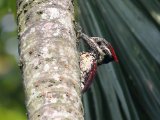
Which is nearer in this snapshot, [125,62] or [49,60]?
[49,60]

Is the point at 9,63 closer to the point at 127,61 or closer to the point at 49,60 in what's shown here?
the point at 127,61

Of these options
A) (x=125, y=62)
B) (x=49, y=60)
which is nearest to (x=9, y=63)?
(x=125, y=62)

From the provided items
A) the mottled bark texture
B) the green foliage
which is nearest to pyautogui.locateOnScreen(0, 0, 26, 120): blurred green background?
the green foliage

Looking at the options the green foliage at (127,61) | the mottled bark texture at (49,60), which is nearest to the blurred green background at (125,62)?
the green foliage at (127,61)

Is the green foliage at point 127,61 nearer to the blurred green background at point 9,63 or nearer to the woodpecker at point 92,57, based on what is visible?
the blurred green background at point 9,63

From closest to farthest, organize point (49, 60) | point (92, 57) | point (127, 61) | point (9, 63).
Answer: point (49, 60)
point (92, 57)
point (127, 61)
point (9, 63)

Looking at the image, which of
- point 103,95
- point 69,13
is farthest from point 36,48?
point 103,95

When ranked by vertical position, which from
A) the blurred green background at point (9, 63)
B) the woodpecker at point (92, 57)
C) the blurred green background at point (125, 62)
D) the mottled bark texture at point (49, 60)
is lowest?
the blurred green background at point (9, 63)

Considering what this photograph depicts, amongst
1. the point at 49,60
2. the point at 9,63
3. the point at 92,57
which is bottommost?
the point at 9,63
